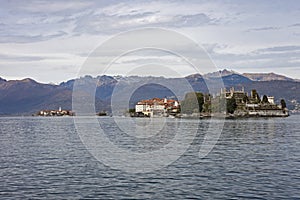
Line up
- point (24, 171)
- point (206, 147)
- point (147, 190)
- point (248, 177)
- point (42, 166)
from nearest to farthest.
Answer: point (147, 190), point (248, 177), point (24, 171), point (42, 166), point (206, 147)

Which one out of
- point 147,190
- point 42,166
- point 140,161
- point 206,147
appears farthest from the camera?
point 206,147

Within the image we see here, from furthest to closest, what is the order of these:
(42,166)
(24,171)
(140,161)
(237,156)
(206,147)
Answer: (206,147) → (237,156) → (140,161) → (42,166) → (24,171)

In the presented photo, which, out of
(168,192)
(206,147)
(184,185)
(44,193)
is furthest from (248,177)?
(206,147)

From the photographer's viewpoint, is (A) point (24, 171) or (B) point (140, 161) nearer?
(A) point (24, 171)

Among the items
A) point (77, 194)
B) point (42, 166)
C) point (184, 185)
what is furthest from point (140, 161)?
point (77, 194)

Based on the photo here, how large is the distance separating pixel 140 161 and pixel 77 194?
593 inches

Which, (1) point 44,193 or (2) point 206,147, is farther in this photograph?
(2) point 206,147

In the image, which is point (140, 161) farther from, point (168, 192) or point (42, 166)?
point (168, 192)

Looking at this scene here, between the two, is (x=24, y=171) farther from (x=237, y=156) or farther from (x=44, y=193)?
(x=237, y=156)

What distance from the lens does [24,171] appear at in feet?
124

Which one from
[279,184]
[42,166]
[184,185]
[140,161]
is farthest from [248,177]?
[42,166]

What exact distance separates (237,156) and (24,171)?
21.7 metres

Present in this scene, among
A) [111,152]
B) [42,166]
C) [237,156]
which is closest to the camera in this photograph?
[42,166]

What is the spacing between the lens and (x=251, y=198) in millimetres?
→ 27469
